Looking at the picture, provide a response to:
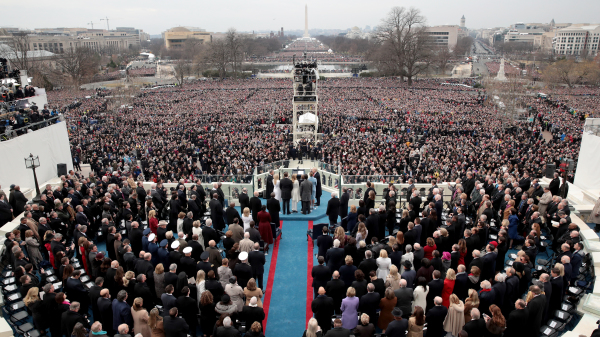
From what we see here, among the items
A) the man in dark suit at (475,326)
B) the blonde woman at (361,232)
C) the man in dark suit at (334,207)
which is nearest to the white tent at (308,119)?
the man in dark suit at (334,207)

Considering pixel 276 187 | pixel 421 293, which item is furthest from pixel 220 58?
pixel 421 293

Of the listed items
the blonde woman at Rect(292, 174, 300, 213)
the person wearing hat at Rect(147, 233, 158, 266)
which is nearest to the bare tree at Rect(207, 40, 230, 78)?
the blonde woman at Rect(292, 174, 300, 213)

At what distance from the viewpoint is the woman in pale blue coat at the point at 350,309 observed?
5836 mm

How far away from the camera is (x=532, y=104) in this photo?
3972 cm

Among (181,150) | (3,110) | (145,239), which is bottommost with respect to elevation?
(181,150)

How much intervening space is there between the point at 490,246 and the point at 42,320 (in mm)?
7528

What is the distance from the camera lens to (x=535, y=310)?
18.5 feet

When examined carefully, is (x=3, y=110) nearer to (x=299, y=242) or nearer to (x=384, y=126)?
(x=299, y=242)

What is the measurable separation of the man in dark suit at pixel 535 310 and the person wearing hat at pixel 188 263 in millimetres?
5457

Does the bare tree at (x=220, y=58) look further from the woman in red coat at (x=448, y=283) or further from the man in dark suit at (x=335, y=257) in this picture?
the woman in red coat at (x=448, y=283)

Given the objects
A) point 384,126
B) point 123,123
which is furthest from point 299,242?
point 123,123

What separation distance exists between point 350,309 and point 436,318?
4.29 ft

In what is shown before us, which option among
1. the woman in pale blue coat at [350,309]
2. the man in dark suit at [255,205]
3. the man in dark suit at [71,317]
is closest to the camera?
the man in dark suit at [71,317]

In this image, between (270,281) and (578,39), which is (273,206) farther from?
(578,39)
